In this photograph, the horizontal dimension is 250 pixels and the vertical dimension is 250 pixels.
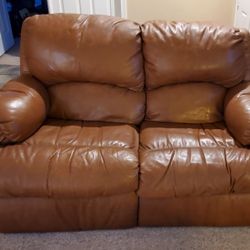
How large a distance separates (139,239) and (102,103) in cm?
79

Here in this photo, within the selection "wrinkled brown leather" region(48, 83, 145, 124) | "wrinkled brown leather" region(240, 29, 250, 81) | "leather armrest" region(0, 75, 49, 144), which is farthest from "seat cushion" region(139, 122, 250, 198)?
"leather armrest" region(0, 75, 49, 144)

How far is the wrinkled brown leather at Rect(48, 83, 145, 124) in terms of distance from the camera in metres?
1.83

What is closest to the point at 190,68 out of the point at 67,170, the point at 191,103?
the point at 191,103

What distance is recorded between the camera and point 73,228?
1593 millimetres

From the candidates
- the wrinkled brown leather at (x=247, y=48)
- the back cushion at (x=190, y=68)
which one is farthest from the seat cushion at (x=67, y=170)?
the wrinkled brown leather at (x=247, y=48)

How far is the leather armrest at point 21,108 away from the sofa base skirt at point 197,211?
0.70 metres

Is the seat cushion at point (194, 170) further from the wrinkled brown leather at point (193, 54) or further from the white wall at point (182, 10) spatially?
the white wall at point (182, 10)

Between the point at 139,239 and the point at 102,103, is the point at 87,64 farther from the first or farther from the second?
the point at 139,239

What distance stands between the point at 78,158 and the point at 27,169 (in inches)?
9.3

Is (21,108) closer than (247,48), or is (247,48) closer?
(21,108)

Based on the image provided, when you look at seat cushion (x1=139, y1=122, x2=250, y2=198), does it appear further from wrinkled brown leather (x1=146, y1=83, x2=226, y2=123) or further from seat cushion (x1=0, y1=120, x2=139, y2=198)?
wrinkled brown leather (x1=146, y1=83, x2=226, y2=123)

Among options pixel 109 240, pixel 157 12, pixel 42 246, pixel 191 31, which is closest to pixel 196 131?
pixel 191 31

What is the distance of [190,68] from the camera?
1.74m

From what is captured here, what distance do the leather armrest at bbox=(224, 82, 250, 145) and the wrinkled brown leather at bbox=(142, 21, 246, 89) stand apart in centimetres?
7
